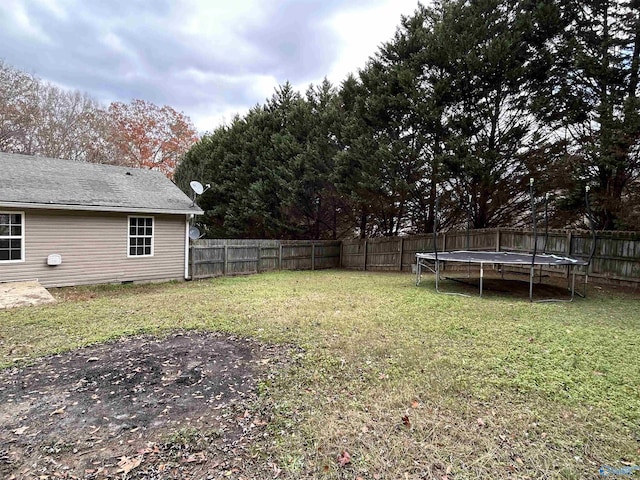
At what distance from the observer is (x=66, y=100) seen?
802 inches

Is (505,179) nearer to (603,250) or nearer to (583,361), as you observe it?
(603,250)

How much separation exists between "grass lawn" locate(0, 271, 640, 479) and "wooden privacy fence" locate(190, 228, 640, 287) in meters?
1.96

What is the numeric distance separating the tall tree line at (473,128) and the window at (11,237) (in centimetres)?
942

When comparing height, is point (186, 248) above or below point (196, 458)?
above

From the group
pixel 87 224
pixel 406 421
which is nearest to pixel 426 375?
pixel 406 421

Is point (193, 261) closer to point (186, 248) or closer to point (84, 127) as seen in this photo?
point (186, 248)

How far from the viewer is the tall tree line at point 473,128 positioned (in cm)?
884

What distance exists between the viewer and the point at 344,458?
226 centimetres

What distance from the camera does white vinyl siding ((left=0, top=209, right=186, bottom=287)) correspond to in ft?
28.3

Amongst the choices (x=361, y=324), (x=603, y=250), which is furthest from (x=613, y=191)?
(x=361, y=324)

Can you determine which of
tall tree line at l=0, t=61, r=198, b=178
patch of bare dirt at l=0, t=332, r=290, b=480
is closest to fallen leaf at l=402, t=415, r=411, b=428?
patch of bare dirt at l=0, t=332, r=290, b=480

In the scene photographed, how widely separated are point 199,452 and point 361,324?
131 inches

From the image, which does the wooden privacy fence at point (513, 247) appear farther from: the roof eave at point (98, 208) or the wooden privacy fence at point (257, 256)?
the roof eave at point (98, 208)

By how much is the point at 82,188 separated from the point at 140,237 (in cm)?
201
